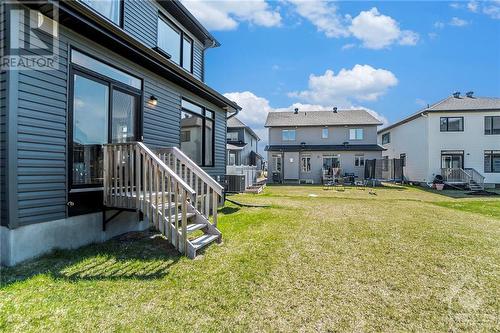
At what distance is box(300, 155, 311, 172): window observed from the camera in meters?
24.7

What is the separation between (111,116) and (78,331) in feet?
12.6

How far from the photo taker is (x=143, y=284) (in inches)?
127

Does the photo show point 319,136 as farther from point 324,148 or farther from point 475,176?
point 475,176

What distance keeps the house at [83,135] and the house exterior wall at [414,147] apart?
68.2 ft

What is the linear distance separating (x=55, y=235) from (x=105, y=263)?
0.98 meters

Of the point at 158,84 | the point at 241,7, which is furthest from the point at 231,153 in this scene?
the point at 158,84

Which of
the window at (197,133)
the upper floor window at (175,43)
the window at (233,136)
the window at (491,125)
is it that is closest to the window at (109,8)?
the upper floor window at (175,43)

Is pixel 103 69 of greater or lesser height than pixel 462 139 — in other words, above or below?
below

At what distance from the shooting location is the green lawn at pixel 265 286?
2.53 meters

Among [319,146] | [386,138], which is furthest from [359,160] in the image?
[386,138]

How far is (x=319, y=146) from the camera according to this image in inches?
984

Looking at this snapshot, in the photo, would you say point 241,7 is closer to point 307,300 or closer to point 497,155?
point 307,300

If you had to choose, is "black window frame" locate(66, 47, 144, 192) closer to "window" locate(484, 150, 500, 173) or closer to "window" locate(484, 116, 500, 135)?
"window" locate(484, 150, 500, 173)

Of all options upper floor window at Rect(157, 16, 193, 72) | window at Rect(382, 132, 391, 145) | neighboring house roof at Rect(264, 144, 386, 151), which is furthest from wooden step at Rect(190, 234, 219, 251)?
window at Rect(382, 132, 391, 145)
